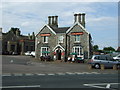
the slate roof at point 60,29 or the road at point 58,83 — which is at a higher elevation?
the slate roof at point 60,29

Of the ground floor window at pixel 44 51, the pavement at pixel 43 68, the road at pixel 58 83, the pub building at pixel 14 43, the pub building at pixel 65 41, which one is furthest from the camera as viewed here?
the pub building at pixel 14 43

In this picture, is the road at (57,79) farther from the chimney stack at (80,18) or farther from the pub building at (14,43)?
the pub building at (14,43)

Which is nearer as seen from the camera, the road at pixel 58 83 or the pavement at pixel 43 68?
the road at pixel 58 83

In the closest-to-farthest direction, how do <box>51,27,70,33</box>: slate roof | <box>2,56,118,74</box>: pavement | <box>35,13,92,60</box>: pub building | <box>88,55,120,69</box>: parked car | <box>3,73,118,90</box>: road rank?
<box>3,73,118,90</box>: road < <box>2,56,118,74</box>: pavement < <box>88,55,120,69</box>: parked car < <box>35,13,92,60</box>: pub building < <box>51,27,70,33</box>: slate roof

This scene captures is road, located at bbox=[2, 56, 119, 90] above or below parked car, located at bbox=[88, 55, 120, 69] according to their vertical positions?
below

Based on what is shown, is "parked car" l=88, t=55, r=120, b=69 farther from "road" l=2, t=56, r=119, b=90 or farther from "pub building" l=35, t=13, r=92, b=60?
"pub building" l=35, t=13, r=92, b=60

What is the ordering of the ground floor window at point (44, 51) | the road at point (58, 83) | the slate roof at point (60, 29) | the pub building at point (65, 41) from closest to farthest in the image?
the road at point (58, 83), the pub building at point (65, 41), the ground floor window at point (44, 51), the slate roof at point (60, 29)

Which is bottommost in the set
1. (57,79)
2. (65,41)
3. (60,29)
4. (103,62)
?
(57,79)

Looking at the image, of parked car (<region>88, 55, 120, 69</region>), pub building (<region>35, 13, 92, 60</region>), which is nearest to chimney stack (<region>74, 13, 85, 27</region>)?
pub building (<region>35, 13, 92, 60</region>)

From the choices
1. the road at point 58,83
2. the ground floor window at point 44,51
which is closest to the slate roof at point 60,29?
the ground floor window at point 44,51

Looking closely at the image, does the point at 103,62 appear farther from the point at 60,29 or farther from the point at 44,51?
the point at 60,29

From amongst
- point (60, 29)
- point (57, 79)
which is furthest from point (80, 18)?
point (57, 79)

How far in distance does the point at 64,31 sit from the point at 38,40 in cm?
640

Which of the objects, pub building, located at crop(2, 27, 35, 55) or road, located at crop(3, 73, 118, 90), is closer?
road, located at crop(3, 73, 118, 90)
